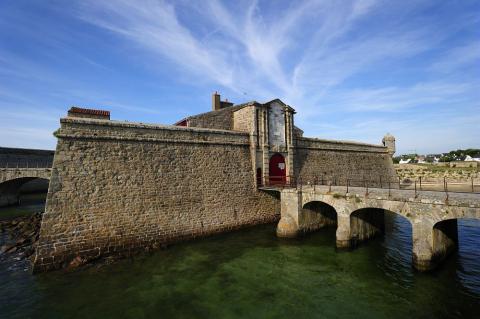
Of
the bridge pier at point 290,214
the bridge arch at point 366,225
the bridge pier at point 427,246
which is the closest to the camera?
the bridge pier at point 427,246

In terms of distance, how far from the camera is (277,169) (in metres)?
18.5

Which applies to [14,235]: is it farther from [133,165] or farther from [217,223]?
[217,223]

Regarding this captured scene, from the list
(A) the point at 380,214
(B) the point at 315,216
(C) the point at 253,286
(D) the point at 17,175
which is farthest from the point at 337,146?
(D) the point at 17,175

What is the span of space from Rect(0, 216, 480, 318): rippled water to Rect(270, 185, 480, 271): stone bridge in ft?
2.66

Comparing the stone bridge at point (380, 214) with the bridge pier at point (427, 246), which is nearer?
the stone bridge at point (380, 214)

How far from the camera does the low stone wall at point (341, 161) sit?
20641 mm

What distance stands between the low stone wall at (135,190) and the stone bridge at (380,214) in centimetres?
312

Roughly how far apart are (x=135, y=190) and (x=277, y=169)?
9553 mm

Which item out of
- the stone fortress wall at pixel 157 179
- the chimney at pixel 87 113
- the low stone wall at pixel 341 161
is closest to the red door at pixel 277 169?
the stone fortress wall at pixel 157 179

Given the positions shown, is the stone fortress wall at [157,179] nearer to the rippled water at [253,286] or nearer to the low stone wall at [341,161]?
the low stone wall at [341,161]

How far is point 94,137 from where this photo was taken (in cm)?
1220

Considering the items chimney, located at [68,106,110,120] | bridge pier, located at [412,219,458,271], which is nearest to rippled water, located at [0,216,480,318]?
bridge pier, located at [412,219,458,271]

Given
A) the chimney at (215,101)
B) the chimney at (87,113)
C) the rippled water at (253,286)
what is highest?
the chimney at (215,101)

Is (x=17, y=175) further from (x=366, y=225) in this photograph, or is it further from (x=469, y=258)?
(x=469, y=258)
